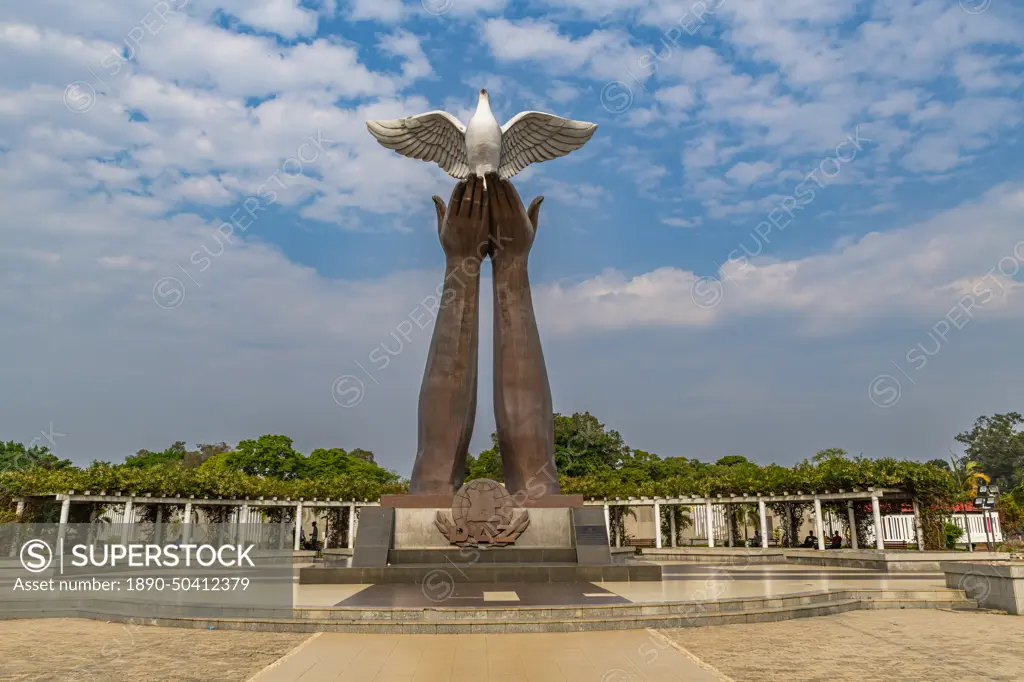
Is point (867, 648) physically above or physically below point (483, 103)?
below

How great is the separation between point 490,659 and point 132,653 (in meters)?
3.15

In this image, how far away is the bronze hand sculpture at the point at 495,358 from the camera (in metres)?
13.1

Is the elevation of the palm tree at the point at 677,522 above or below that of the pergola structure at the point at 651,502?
below

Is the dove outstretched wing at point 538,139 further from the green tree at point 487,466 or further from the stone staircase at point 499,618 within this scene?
the green tree at point 487,466

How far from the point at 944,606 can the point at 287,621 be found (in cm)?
814

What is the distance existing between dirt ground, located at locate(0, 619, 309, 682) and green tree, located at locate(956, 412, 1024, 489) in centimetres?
6073

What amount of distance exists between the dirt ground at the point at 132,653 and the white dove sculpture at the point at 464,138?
31.5 ft

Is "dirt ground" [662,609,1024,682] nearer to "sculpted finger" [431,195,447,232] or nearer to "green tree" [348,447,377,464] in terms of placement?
"sculpted finger" [431,195,447,232]

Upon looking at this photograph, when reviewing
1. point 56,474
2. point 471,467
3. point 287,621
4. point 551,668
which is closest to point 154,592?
point 287,621

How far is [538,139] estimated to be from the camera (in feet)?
46.4

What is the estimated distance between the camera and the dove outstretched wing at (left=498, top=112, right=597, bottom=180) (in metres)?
14.0

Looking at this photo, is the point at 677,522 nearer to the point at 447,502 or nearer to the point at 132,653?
the point at 447,502

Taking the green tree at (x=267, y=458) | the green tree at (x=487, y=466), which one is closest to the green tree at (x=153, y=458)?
the green tree at (x=267, y=458)

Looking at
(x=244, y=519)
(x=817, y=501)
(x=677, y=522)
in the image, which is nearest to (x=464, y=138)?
(x=817, y=501)
